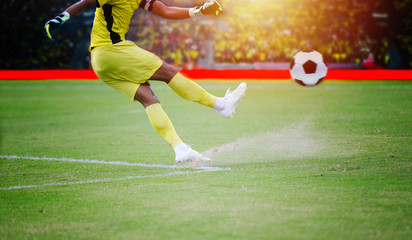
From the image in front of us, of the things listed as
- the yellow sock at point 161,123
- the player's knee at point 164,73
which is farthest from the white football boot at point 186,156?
the player's knee at point 164,73

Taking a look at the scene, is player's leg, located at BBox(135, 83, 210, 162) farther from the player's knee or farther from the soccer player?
the player's knee

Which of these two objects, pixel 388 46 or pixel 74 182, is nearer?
pixel 74 182

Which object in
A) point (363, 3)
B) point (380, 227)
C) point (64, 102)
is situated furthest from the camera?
point (363, 3)

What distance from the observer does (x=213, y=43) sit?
2025cm

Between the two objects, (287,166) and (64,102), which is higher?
(287,166)

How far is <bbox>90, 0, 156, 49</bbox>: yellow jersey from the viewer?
14.8ft

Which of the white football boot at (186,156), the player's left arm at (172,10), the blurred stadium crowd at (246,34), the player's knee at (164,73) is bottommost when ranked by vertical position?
the blurred stadium crowd at (246,34)

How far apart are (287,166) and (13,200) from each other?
7.46ft

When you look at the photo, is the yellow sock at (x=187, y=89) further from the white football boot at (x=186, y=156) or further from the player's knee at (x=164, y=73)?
the white football boot at (x=186, y=156)

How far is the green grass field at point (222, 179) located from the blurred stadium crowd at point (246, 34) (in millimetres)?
11072

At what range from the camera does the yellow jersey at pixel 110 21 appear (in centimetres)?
452

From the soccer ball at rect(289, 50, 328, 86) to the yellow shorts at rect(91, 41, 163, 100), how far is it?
2959mm

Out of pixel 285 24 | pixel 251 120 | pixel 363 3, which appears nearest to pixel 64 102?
pixel 251 120

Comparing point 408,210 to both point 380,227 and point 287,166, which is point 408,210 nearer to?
point 380,227
